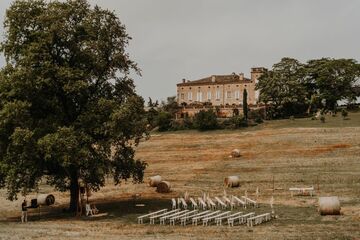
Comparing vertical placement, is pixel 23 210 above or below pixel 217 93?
below

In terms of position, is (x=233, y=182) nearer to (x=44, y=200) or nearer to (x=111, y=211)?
(x=111, y=211)

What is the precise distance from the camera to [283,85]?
10656 cm

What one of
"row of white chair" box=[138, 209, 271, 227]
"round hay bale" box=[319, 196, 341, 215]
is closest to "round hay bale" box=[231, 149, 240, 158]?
"row of white chair" box=[138, 209, 271, 227]

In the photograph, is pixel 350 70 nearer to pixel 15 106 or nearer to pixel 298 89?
pixel 298 89

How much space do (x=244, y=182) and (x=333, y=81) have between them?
212 feet

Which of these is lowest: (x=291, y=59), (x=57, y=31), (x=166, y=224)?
(x=166, y=224)

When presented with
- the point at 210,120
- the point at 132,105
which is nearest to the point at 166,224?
the point at 132,105

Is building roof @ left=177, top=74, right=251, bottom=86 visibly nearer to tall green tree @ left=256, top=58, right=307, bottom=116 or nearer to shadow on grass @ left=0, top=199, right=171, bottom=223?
tall green tree @ left=256, top=58, right=307, bottom=116

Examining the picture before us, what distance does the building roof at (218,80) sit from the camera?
131625mm

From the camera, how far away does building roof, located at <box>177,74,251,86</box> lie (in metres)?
132

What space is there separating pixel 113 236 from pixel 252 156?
123 ft

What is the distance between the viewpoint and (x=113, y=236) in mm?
26281

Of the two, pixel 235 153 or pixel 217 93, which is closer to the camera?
pixel 235 153

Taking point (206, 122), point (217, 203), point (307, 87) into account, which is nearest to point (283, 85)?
point (307, 87)
